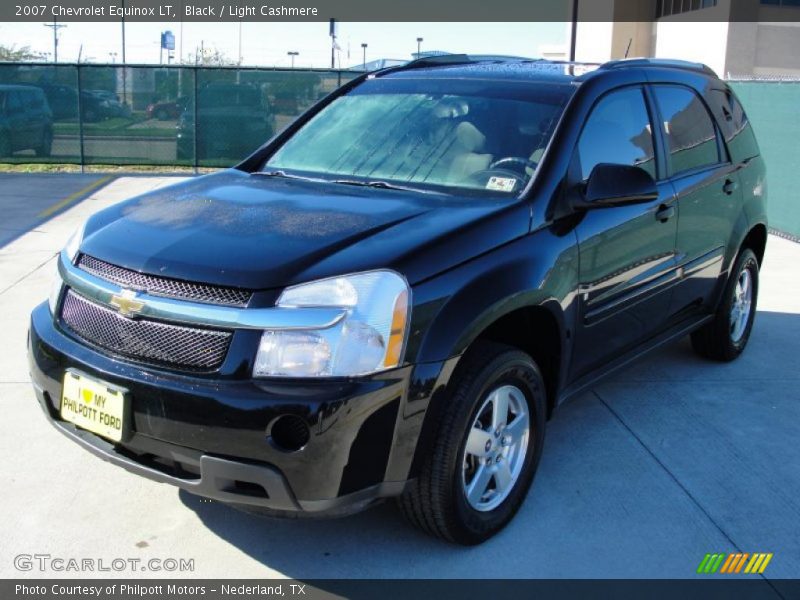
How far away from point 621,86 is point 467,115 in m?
0.80

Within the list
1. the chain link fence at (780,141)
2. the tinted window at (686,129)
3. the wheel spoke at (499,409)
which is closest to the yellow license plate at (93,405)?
the wheel spoke at (499,409)

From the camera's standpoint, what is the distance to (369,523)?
12.0ft

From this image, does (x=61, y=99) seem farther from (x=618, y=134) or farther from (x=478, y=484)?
(x=478, y=484)

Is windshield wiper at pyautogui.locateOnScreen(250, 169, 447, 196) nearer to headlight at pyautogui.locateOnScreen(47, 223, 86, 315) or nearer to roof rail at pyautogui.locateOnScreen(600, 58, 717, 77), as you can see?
headlight at pyautogui.locateOnScreen(47, 223, 86, 315)

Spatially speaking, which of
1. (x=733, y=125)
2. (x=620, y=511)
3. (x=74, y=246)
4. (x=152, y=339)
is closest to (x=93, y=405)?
(x=152, y=339)

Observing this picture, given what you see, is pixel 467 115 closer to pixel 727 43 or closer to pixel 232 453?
pixel 232 453

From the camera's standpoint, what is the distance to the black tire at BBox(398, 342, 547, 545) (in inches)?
124

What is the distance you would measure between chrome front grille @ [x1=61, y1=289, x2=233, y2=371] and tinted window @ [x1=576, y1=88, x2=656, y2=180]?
6.10 feet

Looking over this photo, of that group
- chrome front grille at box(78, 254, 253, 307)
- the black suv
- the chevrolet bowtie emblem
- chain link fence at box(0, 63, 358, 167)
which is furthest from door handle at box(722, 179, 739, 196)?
chain link fence at box(0, 63, 358, 167)

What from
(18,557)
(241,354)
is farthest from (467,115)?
(18,557)

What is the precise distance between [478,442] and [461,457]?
0.17 meters

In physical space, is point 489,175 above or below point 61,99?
below

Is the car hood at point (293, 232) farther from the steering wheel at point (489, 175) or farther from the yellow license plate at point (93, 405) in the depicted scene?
the yellow license plate at point (93, 405)

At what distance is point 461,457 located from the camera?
3229mm
